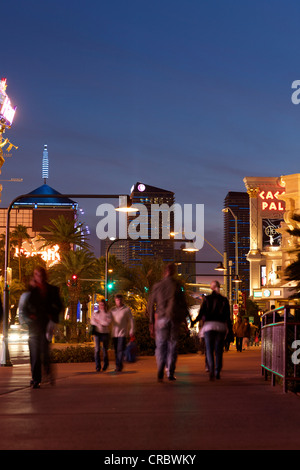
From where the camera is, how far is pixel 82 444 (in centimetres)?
714

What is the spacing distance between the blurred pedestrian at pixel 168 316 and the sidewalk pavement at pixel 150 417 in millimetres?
494

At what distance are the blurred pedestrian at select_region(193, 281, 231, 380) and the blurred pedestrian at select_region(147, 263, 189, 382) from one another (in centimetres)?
97

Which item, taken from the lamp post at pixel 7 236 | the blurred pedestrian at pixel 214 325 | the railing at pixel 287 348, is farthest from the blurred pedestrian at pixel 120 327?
the railing at pixel 287 348

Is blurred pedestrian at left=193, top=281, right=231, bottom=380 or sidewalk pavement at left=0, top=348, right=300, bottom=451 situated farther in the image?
blurred pedestrian at left=193, top=281, right=231, bottom=380

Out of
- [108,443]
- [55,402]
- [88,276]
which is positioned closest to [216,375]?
[55,402]

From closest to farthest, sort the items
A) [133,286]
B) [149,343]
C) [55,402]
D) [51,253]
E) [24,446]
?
[24,446]
[55,402]
[149,343]
[133,286]
[51,253]

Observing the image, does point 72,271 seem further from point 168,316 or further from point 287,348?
point 287,348

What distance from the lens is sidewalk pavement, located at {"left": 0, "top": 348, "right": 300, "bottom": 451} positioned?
7246 millimetres

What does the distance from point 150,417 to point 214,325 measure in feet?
20.3

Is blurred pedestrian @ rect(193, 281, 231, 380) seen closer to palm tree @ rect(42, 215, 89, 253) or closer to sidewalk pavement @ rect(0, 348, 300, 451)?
sidewalk pavement @ rect(0, 348, 300, 451)

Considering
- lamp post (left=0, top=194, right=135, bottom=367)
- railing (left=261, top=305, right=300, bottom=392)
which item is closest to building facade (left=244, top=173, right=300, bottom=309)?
lamp post (left=0, top=194, right=135, bottom=367)

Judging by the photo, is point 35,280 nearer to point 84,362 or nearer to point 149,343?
point 84,362

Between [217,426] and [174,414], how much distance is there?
1.11 m

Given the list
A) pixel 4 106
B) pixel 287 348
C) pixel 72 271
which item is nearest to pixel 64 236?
pixel 72 271
